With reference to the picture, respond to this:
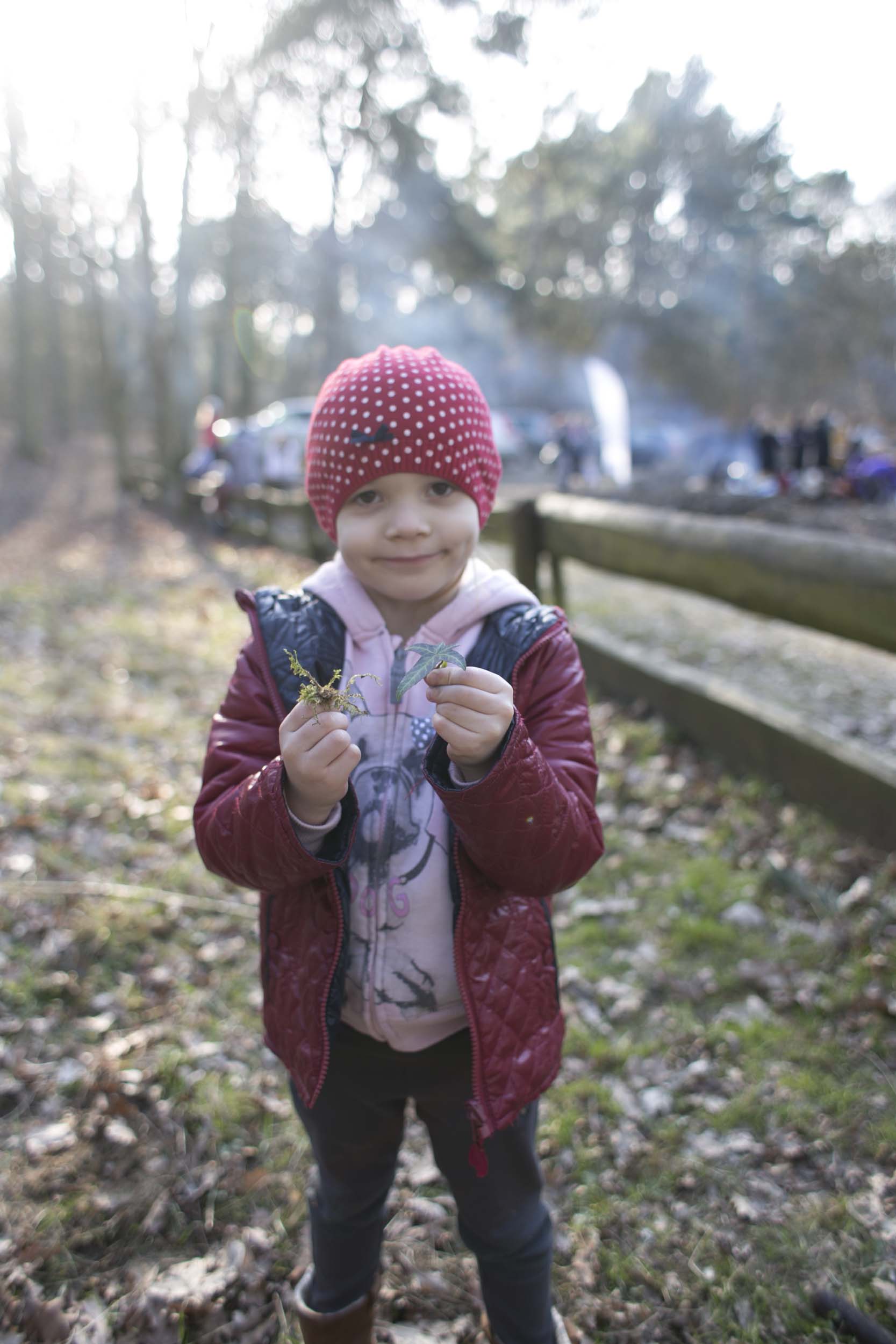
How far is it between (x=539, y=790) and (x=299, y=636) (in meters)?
0.54

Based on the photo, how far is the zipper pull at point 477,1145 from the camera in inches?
58.4

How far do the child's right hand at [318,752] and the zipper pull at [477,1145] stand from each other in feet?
2.09

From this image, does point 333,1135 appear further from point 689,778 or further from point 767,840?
point 689,778

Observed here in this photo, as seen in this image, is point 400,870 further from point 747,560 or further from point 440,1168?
point 747,560

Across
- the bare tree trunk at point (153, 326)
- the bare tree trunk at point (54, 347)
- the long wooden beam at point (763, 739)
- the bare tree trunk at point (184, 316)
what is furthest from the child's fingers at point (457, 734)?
the bare tree trunk at point (54, 347)

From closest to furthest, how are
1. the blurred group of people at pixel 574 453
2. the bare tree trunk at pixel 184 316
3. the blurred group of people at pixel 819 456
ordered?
the blurred group of people at pixel 819 456 < the bare tree trunk at pixel 184 316 < the blurred group of people at pixel 574 453

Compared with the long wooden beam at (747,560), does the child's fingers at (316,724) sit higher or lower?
higher

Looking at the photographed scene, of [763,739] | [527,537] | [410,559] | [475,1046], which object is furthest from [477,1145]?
[527,537]

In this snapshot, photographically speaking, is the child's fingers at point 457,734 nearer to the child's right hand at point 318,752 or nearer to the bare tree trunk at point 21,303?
the child's right hand at point 318,752

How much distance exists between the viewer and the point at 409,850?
1.51 metres

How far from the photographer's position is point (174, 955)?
320 centimetres

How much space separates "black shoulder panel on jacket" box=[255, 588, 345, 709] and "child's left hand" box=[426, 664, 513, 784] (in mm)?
363

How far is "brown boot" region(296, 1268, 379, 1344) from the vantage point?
1.72 meters

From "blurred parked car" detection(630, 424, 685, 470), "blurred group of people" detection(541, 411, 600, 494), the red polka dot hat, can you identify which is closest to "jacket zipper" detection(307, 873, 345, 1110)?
the red polka dot hat
